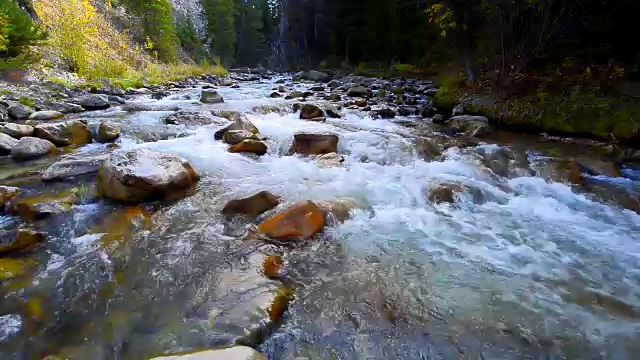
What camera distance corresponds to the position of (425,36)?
22.6 m

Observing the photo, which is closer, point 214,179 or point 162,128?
point 214,179

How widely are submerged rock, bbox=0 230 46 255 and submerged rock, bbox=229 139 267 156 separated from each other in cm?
335

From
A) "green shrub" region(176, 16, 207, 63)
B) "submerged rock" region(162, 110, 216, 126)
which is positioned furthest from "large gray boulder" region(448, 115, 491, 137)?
"green shrub" region(176, 16, 207, 63)

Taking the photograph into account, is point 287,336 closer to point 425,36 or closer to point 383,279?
point 383,279

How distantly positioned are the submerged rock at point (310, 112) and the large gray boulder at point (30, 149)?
5422mm

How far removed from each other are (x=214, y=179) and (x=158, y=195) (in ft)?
3.20

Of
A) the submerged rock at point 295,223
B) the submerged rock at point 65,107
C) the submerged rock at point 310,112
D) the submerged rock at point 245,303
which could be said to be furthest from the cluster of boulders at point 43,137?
the submerged rock at point 245,303

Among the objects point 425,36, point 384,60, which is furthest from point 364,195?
point 384,60

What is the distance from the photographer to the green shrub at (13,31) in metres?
10.1

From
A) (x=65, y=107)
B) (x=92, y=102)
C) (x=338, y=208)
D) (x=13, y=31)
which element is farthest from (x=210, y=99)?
(x=338, y=208)

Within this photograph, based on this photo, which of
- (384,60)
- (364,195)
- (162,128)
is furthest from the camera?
(384,60)

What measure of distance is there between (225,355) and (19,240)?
8.67 feet

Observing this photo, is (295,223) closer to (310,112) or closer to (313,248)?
(313,248)

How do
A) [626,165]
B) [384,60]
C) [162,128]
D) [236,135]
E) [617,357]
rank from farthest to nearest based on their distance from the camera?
[384,60], [162,128], [236,135], [626,165], [617,357]
